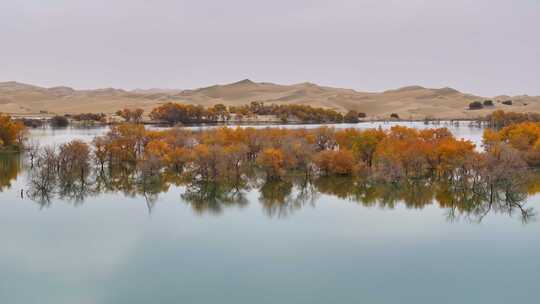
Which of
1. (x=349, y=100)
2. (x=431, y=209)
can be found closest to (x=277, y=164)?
(x=431, y=209)

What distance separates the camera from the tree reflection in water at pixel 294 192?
89.4ft

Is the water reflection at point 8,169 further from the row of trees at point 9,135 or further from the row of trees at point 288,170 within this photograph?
the row of trees at point 9,135

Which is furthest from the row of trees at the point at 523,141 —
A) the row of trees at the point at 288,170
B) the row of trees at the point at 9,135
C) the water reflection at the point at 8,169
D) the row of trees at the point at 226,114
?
the row of trees at the point at 226,114

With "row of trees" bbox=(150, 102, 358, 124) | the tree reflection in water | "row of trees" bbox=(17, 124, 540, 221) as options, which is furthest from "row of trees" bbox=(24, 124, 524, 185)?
"row of trees" bbox=(150, 102, 358, 124)

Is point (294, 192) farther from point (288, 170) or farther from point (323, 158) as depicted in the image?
point (288, 170)

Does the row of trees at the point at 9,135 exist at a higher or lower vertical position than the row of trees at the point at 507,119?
lower

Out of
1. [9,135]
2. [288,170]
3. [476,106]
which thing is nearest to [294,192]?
[288,170]

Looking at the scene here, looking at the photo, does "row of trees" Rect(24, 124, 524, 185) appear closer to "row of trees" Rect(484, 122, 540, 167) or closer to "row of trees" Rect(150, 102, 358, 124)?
"row of trees" Rect(484, 122, 540, 167)

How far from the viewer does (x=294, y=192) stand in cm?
3072

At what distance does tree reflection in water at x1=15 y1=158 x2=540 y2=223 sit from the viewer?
89.4 ft

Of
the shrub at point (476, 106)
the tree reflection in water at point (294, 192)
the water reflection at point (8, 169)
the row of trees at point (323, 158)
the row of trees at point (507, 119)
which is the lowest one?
the tree reflection in water at point (294, 192)

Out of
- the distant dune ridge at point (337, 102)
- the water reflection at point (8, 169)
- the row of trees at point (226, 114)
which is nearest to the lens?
the water reflection at point (8, 169)

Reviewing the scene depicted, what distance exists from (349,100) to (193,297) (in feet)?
508

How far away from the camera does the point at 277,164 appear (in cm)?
3406
